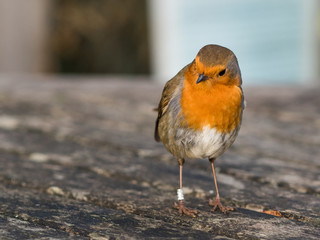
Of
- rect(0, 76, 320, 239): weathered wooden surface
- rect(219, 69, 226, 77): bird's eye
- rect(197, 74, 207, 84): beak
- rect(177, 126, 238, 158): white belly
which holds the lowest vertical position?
rect(0, 76, 320, 239): weathered wooden surface

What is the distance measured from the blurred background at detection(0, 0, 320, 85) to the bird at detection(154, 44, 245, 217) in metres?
5.53

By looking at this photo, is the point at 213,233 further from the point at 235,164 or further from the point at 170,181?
the point at 235,164

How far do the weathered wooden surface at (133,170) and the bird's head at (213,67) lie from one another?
48 cm

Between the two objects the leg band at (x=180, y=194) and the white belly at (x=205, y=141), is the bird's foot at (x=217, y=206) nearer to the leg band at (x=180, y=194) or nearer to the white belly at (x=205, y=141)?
the leg band at (x=180, y=194)

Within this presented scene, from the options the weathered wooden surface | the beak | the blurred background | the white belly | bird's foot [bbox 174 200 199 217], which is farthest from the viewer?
the blurred background

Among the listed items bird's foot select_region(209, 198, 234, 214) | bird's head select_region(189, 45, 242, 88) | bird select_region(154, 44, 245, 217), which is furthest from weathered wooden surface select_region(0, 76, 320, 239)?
bird's head select_region(189, 45, 242, 88)

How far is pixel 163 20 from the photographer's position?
8148 millimetres

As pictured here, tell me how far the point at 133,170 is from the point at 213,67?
71 centimetres

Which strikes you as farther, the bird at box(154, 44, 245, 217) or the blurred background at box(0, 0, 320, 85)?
the blurred background at box(0, 0, 320, 85)

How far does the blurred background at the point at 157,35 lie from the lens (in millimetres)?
8016

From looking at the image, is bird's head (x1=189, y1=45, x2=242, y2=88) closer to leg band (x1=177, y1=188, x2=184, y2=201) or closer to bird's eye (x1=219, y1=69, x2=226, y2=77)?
bird's eye (x1=219, y1=69, x2=226, y2=77)

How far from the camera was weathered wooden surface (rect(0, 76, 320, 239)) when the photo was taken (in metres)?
1.98

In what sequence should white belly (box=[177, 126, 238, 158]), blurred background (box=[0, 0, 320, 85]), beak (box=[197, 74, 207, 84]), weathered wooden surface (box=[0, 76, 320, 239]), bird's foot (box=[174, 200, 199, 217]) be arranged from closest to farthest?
1. weathered wooden surface (box=[0, 76, 320, 239])
2. bird's foot (box=[174, 200, 199, 217])
3. beak (box=[197, 74, 207, 84])
4. white belly (box=[177, 126, 238, 158])
5. blurred background (box=[0, 0, 320, 85])

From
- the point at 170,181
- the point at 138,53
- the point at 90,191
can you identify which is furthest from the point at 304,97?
the point at 138,53
